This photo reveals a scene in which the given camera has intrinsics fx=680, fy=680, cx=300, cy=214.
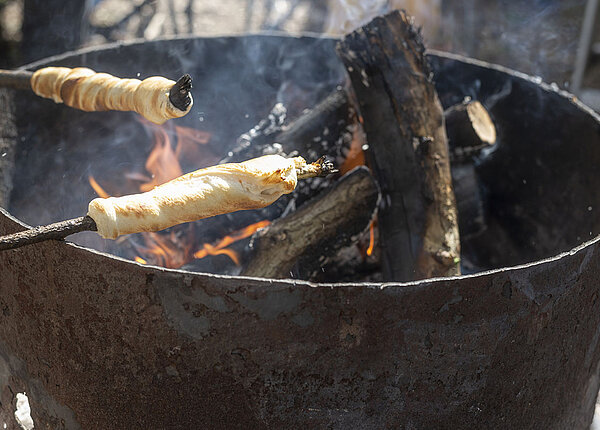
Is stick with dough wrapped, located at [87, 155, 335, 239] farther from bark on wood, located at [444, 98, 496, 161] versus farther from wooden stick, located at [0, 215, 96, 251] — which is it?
bark on wood, located at [444, 98, 496, 161]

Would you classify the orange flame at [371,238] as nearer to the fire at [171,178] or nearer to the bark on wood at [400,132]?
the bark on wood at [400,132]

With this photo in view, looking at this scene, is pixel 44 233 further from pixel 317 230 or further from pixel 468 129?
pixel 468 129

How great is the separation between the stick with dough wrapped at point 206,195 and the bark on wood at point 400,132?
707 millimetres

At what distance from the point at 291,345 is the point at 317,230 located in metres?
0.70

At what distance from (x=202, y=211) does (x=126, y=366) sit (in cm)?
37

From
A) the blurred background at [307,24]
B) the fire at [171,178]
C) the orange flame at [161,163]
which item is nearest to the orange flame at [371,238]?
the fire at [171,178]

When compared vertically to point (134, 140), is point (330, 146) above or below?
below

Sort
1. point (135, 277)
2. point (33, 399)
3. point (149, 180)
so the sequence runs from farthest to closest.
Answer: point (149, 180), point (33, 399), point (135, 277)

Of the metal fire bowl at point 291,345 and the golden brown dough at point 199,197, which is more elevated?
the golden brown dough at point 199,197

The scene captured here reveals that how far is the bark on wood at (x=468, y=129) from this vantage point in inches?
90.5

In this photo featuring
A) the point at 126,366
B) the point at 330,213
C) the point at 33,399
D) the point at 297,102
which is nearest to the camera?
the point at 126,366

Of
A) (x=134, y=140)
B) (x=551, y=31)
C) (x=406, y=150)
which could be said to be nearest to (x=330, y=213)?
(x=406, y=150)

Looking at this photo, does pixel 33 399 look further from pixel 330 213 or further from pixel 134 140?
pixel 134 140

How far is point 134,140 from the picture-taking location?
8.24 feet
